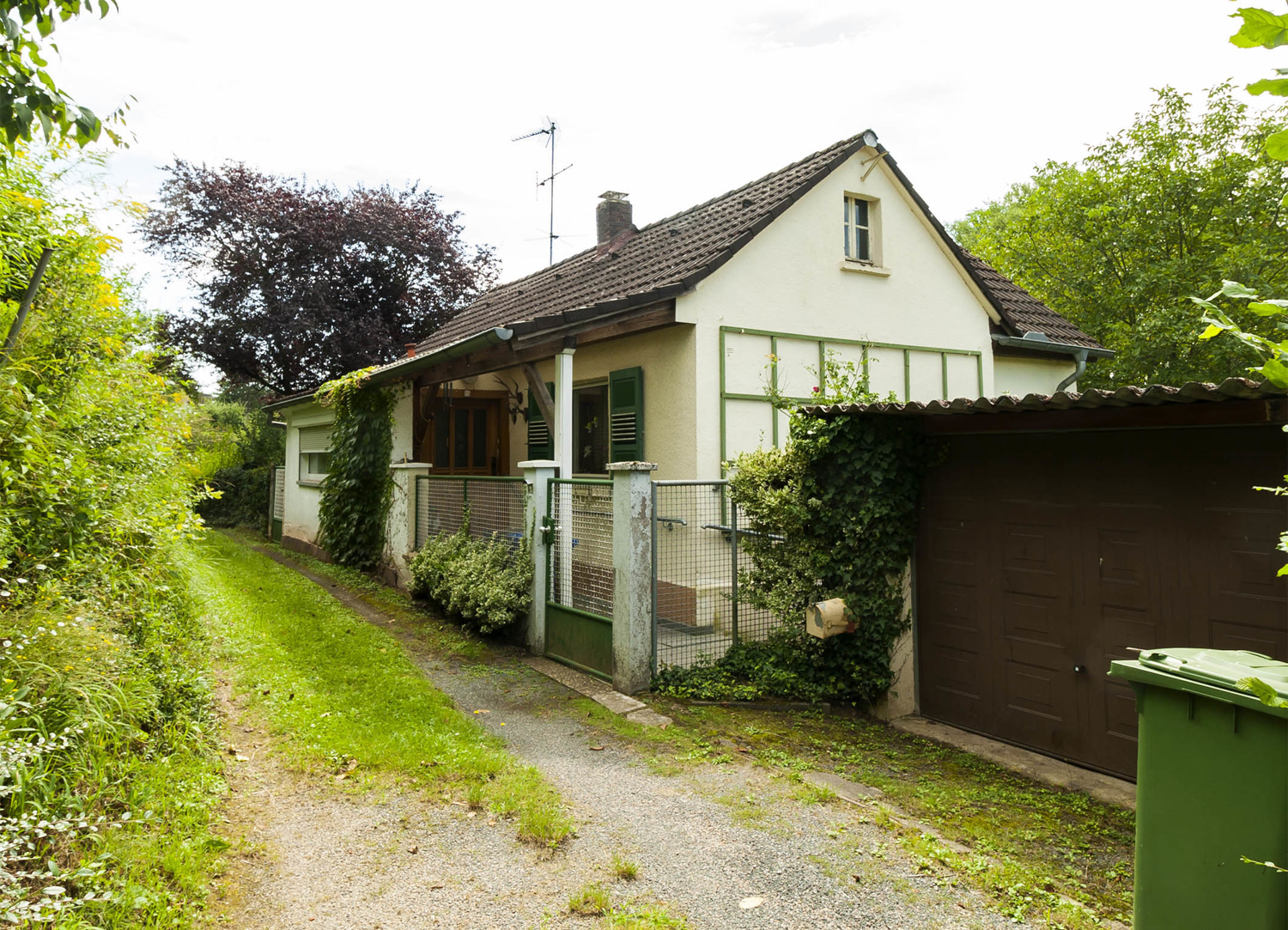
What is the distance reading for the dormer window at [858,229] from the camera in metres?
10.5

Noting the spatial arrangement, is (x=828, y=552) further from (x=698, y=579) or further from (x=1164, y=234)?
(x=1164, y=234)

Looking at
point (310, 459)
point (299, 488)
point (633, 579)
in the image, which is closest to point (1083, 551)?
point (633, 579)

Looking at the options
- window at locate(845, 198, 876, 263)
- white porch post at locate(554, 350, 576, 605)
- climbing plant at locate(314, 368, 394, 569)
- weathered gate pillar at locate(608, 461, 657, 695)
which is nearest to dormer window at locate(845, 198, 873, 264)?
window at locate(845, 198, 876, 263)

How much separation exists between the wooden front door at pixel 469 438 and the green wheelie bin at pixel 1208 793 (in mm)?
10877

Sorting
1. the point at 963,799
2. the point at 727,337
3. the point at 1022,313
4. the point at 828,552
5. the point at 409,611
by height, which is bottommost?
the point at 963,799

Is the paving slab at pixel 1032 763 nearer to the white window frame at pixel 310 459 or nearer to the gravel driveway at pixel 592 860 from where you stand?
the gravel driveway at pixel 592 860

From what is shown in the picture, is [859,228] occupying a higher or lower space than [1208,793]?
higher

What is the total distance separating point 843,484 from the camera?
6.79m

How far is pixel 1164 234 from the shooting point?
19.0 m

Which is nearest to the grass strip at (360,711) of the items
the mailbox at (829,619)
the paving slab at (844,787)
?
the paving slab at (844,787)

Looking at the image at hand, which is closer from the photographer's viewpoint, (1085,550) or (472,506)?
(1085,550)

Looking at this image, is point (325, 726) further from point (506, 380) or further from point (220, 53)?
point (506, 380)

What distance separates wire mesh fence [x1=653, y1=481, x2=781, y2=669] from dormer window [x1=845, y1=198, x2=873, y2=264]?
4.93 m

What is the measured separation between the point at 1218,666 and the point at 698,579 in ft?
15.2
